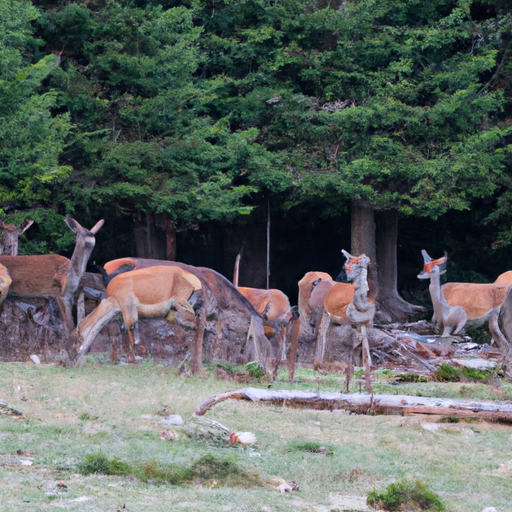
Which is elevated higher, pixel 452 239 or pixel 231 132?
pixel 231 132

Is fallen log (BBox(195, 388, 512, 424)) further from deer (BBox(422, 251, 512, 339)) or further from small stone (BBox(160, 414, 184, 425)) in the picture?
deer (BBox(422, 251, 512, 339))

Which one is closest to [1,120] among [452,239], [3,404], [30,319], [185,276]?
[30,319]

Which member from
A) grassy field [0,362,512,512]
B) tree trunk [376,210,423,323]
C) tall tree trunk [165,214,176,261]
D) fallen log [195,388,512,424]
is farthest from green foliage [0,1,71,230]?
fallen log [195,388,512,424]

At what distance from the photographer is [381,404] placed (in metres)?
10.2

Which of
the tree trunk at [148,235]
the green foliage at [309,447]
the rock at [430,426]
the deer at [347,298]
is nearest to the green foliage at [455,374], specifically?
the deer at [347,298]

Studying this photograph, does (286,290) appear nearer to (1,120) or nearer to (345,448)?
(1,120)

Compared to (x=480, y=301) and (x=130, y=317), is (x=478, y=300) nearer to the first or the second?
(x=480, y=301)

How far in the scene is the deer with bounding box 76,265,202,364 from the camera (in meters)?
13.1

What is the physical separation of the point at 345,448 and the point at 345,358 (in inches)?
352

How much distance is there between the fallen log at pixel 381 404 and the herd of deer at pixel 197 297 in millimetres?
1277

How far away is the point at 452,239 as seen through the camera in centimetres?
2742

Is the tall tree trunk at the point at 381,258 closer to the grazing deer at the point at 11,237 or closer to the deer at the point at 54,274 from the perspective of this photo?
the grazing deer at the point at 11,237

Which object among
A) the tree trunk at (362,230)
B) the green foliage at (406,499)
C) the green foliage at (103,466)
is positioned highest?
the tree trunk at (362,230)

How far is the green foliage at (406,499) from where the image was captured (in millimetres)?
6289
